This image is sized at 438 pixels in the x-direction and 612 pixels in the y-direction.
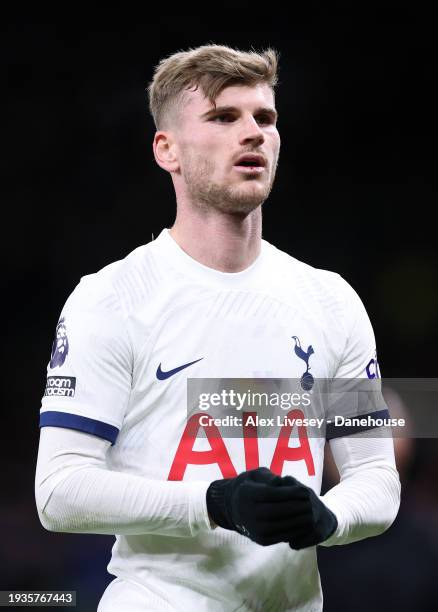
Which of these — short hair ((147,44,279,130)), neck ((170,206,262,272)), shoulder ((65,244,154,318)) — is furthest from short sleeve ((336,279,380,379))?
short hair ((147,44,279,130))

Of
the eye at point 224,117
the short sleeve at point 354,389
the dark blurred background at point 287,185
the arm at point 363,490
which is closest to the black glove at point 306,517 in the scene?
the arm at point 363,490

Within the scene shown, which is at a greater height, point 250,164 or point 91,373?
point 250,164

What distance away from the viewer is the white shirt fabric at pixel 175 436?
7.79 ft

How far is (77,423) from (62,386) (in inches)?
4.7

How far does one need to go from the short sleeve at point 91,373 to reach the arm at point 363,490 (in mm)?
582

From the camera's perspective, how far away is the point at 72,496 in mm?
2359

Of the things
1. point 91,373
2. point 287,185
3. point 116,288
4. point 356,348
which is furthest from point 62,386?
point 287,185

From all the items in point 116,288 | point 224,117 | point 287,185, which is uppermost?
point 287,185

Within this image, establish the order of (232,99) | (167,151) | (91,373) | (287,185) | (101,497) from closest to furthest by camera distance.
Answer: (101,497)
(91,373)
(232,99)
(167,151)
(287,185)

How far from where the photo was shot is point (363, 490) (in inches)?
101

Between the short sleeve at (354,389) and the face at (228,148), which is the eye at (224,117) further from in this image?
the short sleeve at (354,389)

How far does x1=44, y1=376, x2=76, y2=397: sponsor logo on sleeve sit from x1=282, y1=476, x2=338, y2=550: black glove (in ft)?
2.19

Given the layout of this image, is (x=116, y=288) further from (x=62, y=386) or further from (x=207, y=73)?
(x=207, y=73)

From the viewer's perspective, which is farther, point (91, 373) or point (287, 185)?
point (287, 185)
